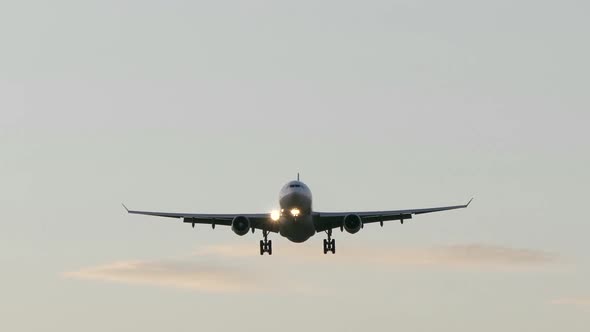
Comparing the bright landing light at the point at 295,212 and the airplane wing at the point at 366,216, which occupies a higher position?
the airplane wing at the point at 366,216

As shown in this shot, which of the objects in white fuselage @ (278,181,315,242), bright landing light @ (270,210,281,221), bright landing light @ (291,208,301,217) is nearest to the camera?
white fuselage @ (278,181,315,242)

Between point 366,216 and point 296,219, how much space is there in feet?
37.7

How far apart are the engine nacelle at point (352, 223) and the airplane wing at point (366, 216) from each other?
11.6 inches

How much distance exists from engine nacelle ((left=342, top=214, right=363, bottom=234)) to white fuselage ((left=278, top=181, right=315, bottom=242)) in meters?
5.48

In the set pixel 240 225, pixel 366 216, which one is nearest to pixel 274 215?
pixel 240 225

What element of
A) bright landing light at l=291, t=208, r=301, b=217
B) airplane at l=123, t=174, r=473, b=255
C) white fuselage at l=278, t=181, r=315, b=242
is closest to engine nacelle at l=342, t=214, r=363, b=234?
airplane at l=123, t=174, r=473, b=255

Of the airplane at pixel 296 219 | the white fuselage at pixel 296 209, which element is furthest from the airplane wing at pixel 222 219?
the white fuselage at pixel 296 209

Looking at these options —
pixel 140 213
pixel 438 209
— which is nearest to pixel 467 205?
pixel 438 209

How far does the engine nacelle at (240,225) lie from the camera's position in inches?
4045

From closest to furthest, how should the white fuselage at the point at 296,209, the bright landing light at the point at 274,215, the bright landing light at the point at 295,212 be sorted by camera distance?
the white fuselage at the point at 296,209
the bright landing light at the point at 295,212
the bright landing light at the point at 274,215

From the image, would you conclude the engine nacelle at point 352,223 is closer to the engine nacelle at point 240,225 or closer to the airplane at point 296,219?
the airplane at point 296,219

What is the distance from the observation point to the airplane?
97125mm

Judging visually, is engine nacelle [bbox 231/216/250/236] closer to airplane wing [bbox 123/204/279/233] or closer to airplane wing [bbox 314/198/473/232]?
airplane wing [bbox 123/204/279/233]

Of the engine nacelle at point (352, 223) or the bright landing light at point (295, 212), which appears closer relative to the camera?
the bright landing light at point (295, 212)
